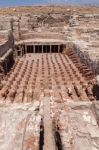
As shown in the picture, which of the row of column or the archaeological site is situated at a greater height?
the archaeological site

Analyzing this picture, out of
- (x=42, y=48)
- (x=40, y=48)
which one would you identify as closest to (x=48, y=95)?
(x=42, y=48)

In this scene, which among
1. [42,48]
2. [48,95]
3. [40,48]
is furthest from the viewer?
[40,48]

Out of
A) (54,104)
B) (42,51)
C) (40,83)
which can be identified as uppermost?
(54,104)

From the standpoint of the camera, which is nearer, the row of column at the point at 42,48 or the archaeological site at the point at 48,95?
the archaeological site at the point at 48,95

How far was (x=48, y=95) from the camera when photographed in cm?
936

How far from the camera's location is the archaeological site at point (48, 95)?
17.4 ft

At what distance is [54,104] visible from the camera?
22.6 feet

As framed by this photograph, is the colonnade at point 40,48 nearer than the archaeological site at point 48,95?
No

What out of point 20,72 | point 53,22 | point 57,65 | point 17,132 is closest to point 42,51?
point 57,65

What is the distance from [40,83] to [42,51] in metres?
9.89

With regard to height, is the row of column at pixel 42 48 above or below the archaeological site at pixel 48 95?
below

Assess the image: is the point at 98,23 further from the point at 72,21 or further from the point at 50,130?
the point at 50,130

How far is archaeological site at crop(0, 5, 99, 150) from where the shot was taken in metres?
5.30

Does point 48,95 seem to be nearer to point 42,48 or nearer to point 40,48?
point 42,48
